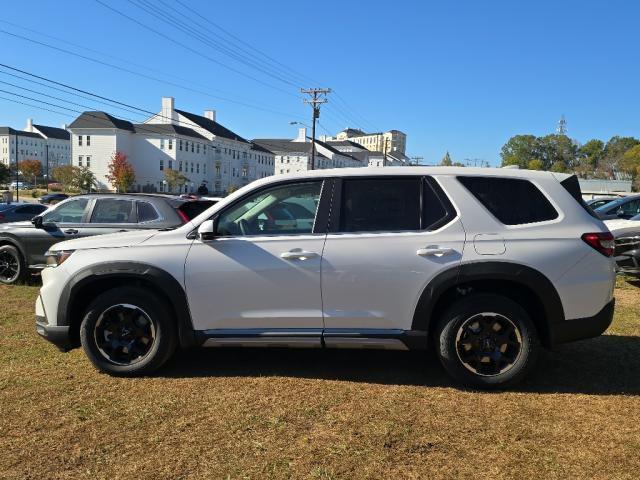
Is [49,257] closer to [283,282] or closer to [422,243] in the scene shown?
[283,282]

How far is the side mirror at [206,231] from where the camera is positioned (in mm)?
4113

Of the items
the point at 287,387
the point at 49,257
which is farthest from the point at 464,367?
the point at 49,257

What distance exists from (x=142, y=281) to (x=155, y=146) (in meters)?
91.3

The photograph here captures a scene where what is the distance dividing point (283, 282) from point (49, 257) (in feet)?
7.16

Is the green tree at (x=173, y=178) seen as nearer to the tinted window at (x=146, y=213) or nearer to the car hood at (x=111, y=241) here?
the tinted window at (x=146, y=213)

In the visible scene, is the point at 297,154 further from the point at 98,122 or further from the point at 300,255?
the point at 300,255

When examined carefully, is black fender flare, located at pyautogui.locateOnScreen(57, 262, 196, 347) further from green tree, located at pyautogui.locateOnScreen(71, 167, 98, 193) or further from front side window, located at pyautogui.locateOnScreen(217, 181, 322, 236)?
green tree, located at pyautogui.locateOnScreen(71, 167, 98, 193)

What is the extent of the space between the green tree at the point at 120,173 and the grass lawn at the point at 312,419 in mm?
80419

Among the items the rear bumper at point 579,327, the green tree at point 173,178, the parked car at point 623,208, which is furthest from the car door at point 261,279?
the green tree at point 173,178

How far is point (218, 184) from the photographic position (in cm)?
10356

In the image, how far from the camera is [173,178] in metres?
84.7

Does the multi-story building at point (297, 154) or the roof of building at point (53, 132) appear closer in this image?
the multi-story building at point (297, 154)

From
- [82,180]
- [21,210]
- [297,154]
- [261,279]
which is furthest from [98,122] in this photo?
[261,279]

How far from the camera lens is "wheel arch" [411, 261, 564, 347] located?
3.92 metres
